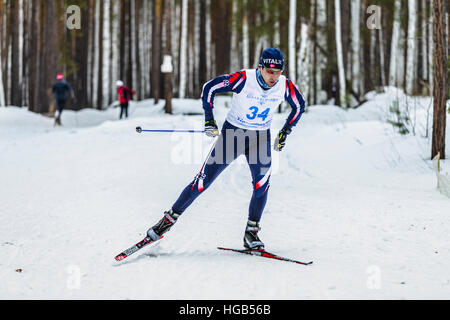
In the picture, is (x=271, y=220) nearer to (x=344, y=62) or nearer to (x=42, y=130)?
(x=42, y=130)

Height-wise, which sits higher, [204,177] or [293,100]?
[293,100]

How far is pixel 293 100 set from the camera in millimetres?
4988

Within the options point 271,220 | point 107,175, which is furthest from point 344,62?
point 271,220

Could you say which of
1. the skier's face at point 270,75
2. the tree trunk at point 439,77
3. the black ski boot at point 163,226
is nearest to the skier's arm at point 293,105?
the skier's face at point 270,75

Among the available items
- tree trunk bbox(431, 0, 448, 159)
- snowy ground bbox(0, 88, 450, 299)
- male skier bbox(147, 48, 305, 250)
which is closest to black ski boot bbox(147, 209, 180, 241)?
male skier bbox(147, 48, 305, 250)

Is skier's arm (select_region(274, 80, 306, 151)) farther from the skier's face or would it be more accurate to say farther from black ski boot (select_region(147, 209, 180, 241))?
black ski boot (select_region(147, 209, 180, 241))

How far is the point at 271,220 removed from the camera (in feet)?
20.2

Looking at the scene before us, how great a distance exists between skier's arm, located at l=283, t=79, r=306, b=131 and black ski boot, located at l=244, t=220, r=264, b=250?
0.98m

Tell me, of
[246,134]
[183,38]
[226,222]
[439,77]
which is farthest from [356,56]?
[246,134]

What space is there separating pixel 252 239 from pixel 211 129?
1070 mm

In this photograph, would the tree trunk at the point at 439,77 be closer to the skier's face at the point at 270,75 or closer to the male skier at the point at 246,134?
the male skier at the point at 246,134

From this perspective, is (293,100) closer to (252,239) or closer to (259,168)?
(259,168)

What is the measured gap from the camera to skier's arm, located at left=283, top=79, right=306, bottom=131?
4.92 m
